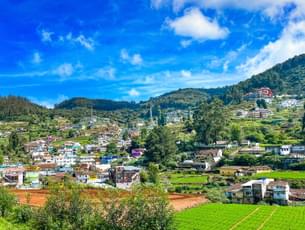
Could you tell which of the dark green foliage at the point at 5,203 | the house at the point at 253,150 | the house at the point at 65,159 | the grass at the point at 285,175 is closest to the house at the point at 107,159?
the house at the point at 65,159

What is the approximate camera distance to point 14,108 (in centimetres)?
14238

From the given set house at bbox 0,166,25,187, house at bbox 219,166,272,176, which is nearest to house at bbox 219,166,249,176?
house at bbox 219,166,272,176

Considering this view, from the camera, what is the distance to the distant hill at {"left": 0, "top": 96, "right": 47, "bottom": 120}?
139 metres

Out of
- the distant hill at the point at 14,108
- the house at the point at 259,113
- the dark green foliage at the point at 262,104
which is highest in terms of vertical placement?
the distant hill at the point at 14,108

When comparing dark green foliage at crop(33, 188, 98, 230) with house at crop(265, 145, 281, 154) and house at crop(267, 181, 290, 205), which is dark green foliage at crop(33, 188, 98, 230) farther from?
house at crop(265, 145, 281, 154)

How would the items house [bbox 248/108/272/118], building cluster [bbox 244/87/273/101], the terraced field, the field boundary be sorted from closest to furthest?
the terraced field, the field boundary, house [bbox 248/108/272/118], building cluster [bbox 244/87/273/101]

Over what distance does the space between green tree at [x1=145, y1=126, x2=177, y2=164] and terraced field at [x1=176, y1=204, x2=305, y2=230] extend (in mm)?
29721

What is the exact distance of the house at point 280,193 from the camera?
4478 cm

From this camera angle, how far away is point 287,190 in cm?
4488

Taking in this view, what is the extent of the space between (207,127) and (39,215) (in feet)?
191

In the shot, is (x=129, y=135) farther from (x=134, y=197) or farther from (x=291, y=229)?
(x=134, y=197)

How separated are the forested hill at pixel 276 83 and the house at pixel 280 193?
305 ft

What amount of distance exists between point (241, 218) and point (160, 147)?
36526mm

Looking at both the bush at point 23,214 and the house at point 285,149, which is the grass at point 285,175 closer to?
the house at point 285,149
